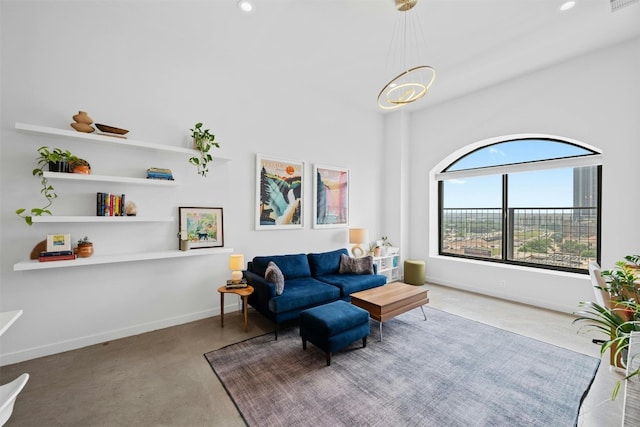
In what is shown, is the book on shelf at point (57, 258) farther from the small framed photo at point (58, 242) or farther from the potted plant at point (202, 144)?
the potted plant at point (202, 144)

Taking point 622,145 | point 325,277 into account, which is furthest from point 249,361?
point 622,145

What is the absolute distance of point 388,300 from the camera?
3.07 metres

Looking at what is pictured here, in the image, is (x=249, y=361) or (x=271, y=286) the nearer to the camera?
(x=249, y=361)

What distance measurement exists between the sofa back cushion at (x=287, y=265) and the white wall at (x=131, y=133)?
1.47 feet

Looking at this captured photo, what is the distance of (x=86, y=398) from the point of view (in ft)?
6.69

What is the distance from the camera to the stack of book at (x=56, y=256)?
248cm

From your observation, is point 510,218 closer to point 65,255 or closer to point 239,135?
point 239,135

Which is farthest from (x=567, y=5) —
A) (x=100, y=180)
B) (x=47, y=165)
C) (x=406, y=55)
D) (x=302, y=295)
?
(x=47, y=165)

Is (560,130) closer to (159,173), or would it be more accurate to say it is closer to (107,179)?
(159,173)

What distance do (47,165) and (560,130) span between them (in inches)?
249

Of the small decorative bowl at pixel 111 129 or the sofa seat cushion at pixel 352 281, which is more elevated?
the small decorative bowl at pixel 111 129

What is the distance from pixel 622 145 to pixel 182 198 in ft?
18.5

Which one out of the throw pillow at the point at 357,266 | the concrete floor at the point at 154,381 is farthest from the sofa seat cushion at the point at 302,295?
the throw pillow at the point at 357,266

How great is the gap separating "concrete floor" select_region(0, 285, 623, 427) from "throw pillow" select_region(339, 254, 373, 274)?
4.73 ft
